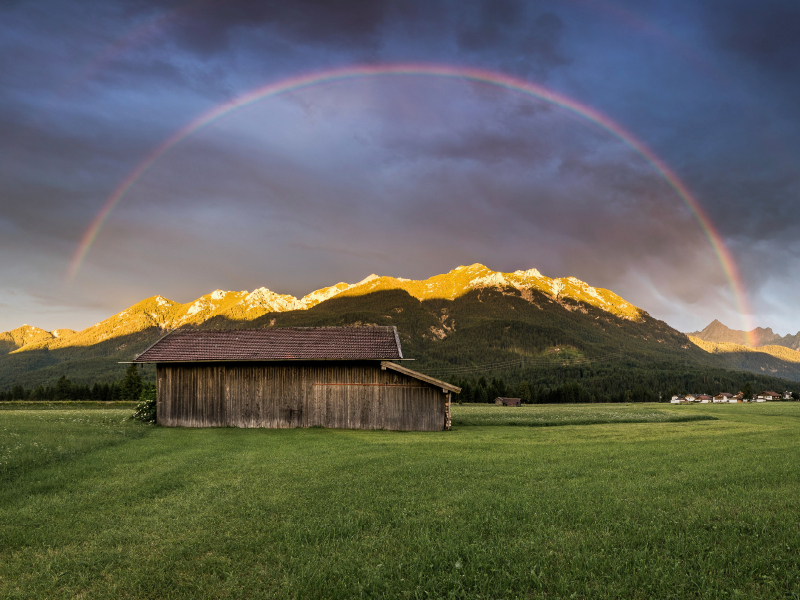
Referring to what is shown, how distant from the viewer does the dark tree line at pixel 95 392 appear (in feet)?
343

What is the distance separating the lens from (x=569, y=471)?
12.4 m

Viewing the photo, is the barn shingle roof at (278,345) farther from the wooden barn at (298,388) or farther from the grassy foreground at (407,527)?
the grassy foreground at (407,527)

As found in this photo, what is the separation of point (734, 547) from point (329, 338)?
94.1 feet

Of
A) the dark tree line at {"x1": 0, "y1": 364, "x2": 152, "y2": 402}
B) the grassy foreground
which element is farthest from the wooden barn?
the dark tree line at {"x1": 0, "y1": 364, "x2": 152, "y2": 402}

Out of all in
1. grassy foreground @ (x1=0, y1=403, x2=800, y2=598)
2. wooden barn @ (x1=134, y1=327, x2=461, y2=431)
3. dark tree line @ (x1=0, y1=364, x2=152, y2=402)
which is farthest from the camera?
dark tree line @ (x1=0, y1=364, x2=152, y2=402)

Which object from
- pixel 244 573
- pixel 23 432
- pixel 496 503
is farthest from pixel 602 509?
pixel 23 432

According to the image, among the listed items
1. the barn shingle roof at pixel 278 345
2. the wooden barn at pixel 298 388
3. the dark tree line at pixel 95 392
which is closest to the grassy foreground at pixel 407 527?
the wooden barn at pixel 298 388

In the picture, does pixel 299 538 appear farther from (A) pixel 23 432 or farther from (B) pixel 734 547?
(A) pixel 23 432

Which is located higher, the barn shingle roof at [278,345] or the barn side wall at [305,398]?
the barn shingle roof at [278,345]

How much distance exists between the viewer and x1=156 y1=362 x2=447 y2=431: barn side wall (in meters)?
30.3

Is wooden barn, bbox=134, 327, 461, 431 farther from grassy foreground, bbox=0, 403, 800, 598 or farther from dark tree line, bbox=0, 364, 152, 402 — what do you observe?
dark tree line, bbox=0, 364, 152, 402

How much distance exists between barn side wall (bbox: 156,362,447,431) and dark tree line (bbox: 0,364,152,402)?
274 feet

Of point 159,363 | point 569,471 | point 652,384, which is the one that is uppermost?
point 159,363

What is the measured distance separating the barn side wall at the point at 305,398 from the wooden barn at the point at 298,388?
7 cm
